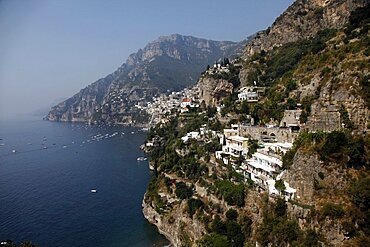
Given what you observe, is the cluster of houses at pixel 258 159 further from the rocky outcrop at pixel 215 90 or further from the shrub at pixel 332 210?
the rocky outcrop at pixel 215 90

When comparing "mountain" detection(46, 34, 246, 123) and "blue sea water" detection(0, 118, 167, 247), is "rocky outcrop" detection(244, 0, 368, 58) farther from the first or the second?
"mountain" detection(46, 34, 246, 123)

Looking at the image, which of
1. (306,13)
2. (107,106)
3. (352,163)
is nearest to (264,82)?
(306,13)

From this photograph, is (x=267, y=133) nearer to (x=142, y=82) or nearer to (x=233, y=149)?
(x=233, y=149)

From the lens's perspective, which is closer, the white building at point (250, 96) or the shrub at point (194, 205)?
the shrub at point (194, 205)

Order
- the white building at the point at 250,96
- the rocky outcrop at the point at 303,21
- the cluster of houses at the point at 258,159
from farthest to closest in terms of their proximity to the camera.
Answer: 1. the rocky outcrop at the point at 303,21
2. the white building at the point at 250,96
3. the cluster of houses at the point at 258,159

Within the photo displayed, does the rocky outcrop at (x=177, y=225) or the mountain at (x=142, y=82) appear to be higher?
the mountain at (x=142, y=82)

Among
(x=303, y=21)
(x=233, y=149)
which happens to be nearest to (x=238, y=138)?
(x=233, y=149)

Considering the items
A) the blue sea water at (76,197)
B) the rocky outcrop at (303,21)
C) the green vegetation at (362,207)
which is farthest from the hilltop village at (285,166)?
the rocky outcrop at (303,21)
